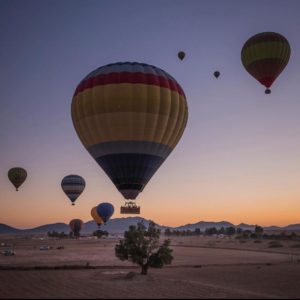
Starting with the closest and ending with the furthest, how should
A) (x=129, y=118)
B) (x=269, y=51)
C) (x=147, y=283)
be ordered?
(x=147, y=283), (x=129, y=118), (x=269, y=51)

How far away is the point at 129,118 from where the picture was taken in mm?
37344

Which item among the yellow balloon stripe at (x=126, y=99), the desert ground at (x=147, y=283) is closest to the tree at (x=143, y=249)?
the desert ground at (x=147, y=283)

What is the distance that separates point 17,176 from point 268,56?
60.7 metres

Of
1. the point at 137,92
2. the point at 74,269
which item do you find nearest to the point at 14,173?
the point at 74,269

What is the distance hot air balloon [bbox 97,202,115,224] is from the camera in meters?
112

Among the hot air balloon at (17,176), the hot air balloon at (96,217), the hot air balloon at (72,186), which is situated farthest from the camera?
the hot air balloon at (96,217)

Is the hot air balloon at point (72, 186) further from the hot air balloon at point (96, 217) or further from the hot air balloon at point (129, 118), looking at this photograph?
the hot air balloon at point (129, 118)

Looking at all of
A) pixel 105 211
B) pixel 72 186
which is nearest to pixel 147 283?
pixel 72 186

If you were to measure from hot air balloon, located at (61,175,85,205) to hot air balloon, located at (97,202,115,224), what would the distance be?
75.5 feet

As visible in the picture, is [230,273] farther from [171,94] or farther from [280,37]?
[280,37]

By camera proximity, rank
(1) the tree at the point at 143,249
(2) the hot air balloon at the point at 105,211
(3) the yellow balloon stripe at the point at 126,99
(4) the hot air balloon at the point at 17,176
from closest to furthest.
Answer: (1) the tree at the point at 143,249 → (3) the yellow balloon stripe at the point at 126,99 → (4) the hot air balloon at the point at 17,176 → (2) the hot air balloon at the point at 105,211

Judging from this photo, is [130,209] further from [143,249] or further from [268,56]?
[268,56]

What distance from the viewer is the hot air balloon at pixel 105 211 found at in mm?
112062

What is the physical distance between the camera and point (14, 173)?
87.8 metres
